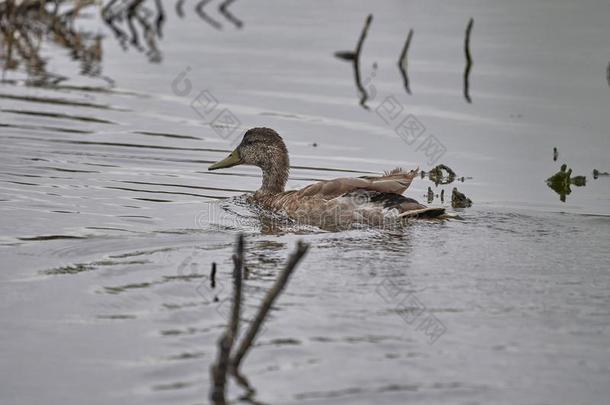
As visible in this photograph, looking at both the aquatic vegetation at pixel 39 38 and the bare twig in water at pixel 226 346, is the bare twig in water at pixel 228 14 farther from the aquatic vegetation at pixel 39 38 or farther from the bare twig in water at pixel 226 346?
the bare twig in water at pixel 226 346

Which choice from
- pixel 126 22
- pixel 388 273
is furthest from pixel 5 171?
pixel 126 22

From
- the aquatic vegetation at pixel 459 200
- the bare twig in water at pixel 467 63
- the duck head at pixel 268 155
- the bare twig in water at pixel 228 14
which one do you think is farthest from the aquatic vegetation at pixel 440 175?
the bare twig in water at pixel 228 14

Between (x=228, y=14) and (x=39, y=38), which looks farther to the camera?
(x=228, y=14)

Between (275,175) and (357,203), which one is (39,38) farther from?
(357,203)

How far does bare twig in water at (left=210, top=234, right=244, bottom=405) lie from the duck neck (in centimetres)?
636

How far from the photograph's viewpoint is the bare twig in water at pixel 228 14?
2608cm

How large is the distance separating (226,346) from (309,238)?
455cm

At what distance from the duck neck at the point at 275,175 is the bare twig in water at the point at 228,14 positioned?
13340 millimetres

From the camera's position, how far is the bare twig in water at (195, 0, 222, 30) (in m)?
25.8

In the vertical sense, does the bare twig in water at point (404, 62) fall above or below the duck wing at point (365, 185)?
above

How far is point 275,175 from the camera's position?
1272cm

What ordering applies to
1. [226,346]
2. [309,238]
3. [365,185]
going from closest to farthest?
[226,346] < [309,238] < [365,185]

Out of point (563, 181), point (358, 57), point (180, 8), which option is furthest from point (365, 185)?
point (180, 8)

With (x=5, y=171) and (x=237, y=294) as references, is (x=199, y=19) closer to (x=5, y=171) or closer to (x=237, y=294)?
(x=5, y=171)
